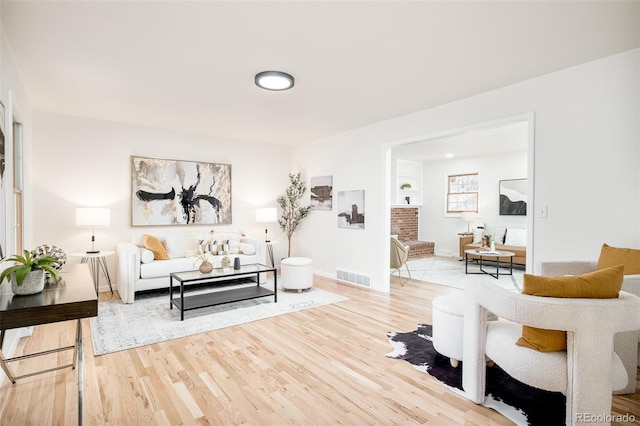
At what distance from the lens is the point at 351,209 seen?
5.49 metres

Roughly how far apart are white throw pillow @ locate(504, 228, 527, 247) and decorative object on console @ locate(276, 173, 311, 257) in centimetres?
447

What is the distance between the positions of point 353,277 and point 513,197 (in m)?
4.60

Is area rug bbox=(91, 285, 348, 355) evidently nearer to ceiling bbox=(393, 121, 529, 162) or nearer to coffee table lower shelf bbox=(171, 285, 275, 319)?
coffee table lower shelf bbox=(171, 285, 275, 319)

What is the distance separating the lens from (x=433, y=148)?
7070mm

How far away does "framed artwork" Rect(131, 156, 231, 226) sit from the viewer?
5.21 metres

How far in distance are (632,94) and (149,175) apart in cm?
593

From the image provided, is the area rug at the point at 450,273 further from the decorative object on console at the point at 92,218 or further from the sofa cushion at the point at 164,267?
the decorative object on console at the point at 92,218

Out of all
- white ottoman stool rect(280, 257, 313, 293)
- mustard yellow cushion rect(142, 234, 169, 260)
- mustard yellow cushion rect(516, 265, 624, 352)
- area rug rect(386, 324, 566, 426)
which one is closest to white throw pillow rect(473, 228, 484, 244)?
white ottoman stool rect(280, 257, 313, 293)

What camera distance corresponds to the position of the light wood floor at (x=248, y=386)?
198cm

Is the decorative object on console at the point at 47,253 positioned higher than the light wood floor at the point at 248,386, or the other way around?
the decorative object on console at the point at 47,253

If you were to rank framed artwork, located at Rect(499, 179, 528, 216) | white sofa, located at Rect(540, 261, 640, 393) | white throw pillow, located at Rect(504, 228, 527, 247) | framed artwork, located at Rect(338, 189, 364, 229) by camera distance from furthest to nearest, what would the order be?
framed artwork, located at Rect(499, 179, 528, 216), white throw pillow, located at Rect(504, 228, 527, 247), framed artwork, located at Rect(338, 189, 364, 229), white sofa, located at Rect(540, 261, 640, 393)

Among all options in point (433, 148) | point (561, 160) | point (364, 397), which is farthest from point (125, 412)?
point (433, 148)

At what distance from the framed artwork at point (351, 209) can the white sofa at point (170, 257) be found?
4.94 feet

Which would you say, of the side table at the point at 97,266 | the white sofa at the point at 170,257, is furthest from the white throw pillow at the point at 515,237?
the side table at the point at 97,266
